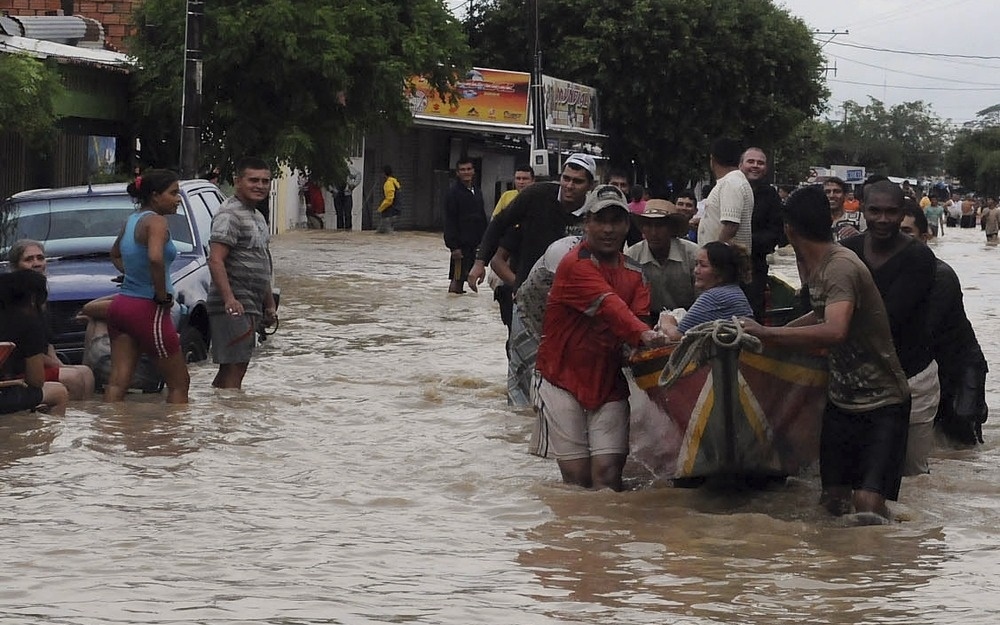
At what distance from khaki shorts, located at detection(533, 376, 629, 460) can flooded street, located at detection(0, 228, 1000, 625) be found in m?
0.25

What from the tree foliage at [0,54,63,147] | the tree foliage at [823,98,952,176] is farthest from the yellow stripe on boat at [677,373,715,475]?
the tree foliage at [823,98,952,176]

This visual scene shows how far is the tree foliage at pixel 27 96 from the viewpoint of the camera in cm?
1722

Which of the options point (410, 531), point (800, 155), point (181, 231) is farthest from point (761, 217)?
point (800, 155)

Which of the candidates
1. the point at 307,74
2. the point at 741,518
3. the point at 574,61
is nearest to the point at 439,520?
the point at 741,518

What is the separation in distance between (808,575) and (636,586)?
2.46 ft

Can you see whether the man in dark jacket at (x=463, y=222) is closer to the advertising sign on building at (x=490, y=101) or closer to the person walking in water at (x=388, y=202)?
the person walking in water at (x=388, y=202)

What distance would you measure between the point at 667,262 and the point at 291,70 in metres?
15.6

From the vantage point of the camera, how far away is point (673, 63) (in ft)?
164

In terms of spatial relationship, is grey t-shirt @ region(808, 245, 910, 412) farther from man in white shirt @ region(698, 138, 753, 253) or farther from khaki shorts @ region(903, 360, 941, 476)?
man in white shirt @ region(698, 138, 753, 253)

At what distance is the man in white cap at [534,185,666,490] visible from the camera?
801 centimetres

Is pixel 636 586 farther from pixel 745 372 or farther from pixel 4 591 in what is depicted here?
pixel 4 591

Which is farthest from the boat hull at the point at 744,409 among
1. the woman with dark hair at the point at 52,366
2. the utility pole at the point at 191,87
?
the utility pole at the point at 191,87

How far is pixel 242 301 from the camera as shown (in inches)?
433

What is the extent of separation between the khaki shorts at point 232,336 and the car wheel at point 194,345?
183cm
